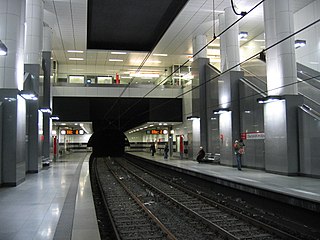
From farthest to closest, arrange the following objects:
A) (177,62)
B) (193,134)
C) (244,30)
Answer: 1. (177,62)
2. (193,134)
3. (244,30)

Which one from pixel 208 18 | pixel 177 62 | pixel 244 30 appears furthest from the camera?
pixel 177 62

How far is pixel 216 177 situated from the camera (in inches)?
510

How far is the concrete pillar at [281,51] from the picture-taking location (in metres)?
13.8

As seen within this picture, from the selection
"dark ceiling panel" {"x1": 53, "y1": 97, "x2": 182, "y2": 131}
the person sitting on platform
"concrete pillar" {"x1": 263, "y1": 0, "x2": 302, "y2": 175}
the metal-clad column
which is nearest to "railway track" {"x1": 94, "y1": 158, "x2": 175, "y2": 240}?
"concrete pillar" {"x1": 263, "y1": 0, "x2": 302, "y2": 175}

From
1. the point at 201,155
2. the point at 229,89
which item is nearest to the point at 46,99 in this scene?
the point at 201,155

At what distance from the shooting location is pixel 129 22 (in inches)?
814

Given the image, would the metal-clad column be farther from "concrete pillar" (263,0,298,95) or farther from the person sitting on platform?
"concrete pillar" (263,0,298,95)

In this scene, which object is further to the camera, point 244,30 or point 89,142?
point 89,142

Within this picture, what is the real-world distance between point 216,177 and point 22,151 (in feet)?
24.5

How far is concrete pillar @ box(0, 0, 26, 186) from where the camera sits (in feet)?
35.2

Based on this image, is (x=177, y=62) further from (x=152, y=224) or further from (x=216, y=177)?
(x=152, y=224)

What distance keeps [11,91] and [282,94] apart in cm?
1061

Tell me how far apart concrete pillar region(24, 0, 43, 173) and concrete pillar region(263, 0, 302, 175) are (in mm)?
10860

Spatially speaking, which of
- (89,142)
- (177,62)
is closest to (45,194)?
(177,62)
